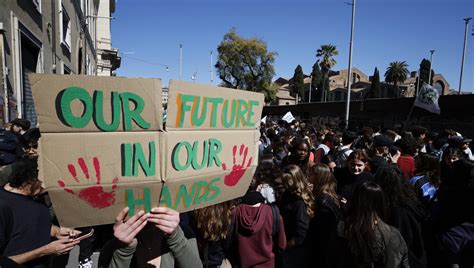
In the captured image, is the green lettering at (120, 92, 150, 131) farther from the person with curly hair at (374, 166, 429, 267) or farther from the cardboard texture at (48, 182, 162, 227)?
the person with curly hair at (374, 166, 429, 267)

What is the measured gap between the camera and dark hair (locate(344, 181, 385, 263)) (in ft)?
7.25

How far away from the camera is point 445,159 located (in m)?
4.31

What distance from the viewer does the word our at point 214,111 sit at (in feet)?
4.46

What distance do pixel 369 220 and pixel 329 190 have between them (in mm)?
941

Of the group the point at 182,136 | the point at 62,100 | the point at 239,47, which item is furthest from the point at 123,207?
the point at 239,47

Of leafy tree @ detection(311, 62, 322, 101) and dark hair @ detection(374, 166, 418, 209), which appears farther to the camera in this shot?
leafy tree @ detection(311, 62, 322, 101)

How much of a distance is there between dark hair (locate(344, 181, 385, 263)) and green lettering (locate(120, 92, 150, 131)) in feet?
5.95

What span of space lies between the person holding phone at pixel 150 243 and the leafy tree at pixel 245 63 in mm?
37523

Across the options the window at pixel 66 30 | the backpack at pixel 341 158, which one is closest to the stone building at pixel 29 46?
the window at pixel 66 30

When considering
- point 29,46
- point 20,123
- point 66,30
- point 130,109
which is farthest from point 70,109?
point 66,30

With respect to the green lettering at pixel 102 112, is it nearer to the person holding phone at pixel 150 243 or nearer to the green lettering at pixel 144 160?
the green lettering at pixel 144 160

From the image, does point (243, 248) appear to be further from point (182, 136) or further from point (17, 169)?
point (17, 169)

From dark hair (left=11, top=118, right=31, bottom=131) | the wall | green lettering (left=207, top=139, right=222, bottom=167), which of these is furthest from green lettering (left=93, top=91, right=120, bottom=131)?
the wall

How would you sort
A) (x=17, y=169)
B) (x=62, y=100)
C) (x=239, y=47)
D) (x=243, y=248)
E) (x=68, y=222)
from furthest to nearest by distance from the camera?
1. (x=239, y=47)
2. (x=243, y=248)
3. (x=17, y=169)
4. (x=68, y=222)
5. (x=62, y=100)
